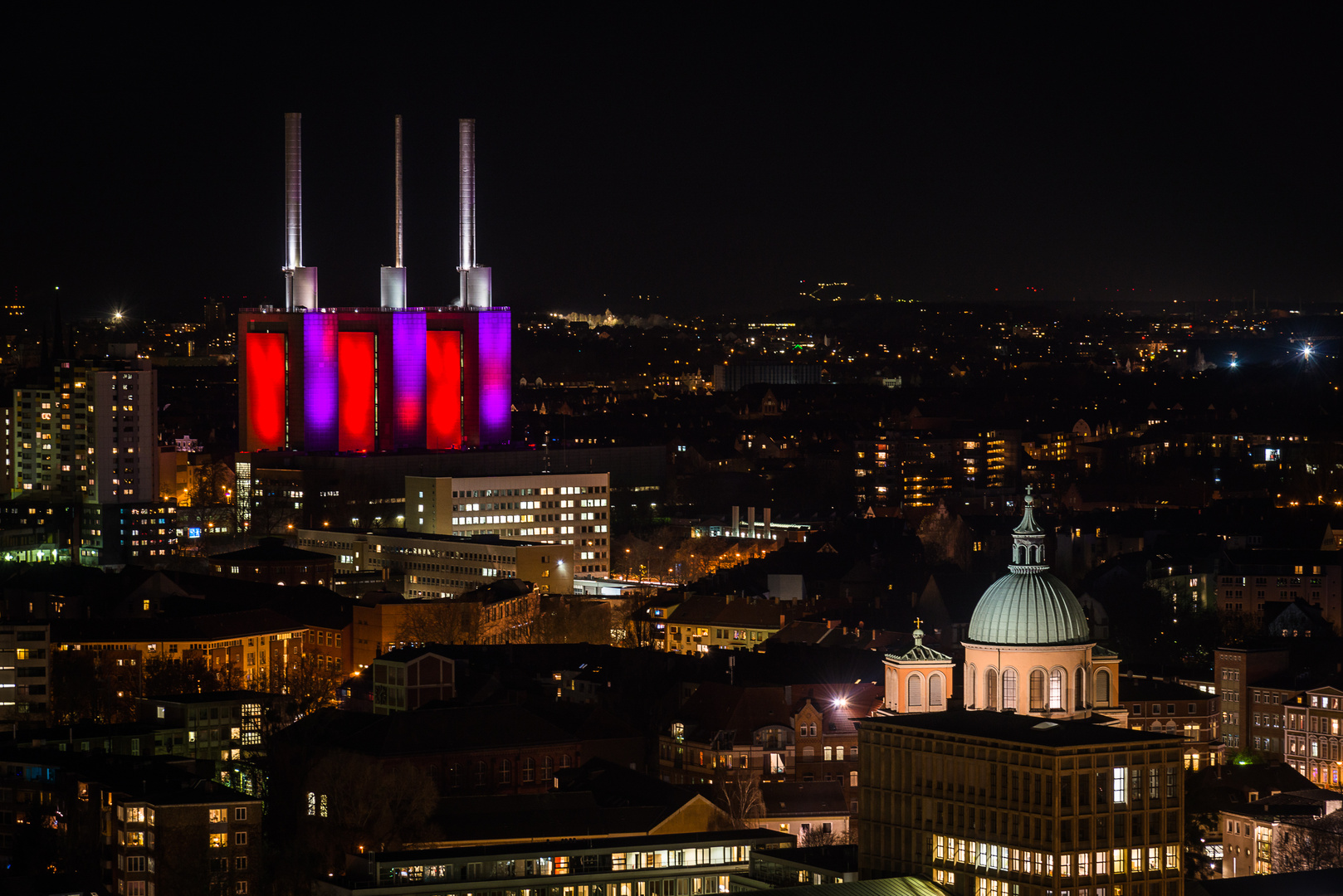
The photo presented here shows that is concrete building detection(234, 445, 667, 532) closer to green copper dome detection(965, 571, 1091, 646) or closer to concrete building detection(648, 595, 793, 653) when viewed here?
concrete building detection(648, 595, 793, 653)

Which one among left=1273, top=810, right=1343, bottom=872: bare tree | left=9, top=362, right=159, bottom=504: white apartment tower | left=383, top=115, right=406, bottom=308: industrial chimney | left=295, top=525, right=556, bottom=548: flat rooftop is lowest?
left=1273, top=810, right=1343, bottom=872: bare tree

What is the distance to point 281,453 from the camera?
9656cm

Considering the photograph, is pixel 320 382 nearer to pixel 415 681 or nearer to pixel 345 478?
pixel 345 478

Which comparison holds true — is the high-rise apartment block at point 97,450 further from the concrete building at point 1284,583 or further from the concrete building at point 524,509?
the concrete building at point 1284,583

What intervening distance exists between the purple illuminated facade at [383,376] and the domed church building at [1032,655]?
56.1 meters

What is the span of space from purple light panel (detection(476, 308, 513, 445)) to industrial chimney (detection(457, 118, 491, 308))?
715mm

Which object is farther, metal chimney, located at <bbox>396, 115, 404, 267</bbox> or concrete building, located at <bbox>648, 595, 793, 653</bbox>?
metal chimney, located at <bbox>396, 115, 404, 267</bbox>

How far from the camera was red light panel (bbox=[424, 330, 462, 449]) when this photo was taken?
10112 centimetres

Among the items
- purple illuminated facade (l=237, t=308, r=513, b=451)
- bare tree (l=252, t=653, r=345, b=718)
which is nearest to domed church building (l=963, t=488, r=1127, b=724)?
bare tree (l=252, t=653, r=345, b=718)

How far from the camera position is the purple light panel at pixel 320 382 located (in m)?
97.3

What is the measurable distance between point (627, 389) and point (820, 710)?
13141 centimetres

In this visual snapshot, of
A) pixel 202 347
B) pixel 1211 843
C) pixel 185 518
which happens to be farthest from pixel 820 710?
pixel 202 347

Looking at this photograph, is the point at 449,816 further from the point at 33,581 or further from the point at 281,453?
the point at 281,453

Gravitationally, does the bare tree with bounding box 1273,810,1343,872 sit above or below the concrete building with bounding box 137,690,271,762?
below
